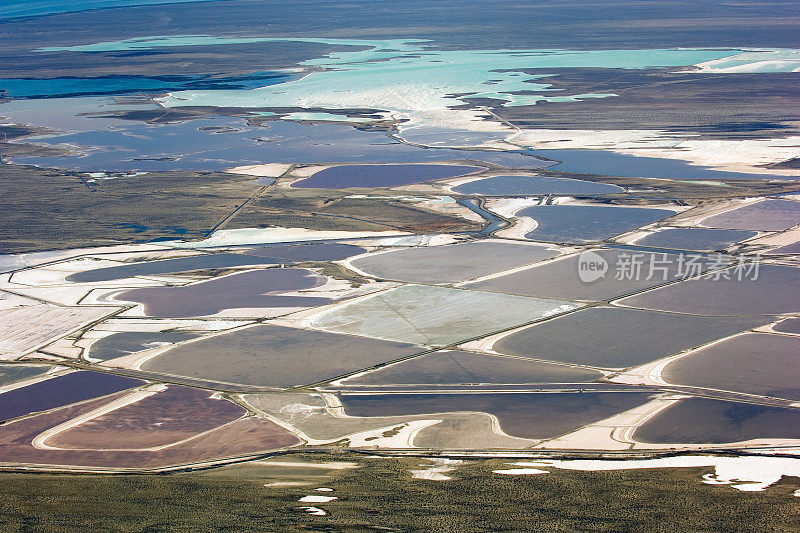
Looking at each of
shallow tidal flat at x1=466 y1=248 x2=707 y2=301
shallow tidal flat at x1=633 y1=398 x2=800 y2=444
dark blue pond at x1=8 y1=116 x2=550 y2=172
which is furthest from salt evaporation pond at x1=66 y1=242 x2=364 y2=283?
shallow tidal flat at x1=633 y1=398 x2=800 y2=444

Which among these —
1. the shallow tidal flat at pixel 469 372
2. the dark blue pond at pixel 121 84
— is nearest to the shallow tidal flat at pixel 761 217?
the shallow tidal flat at pixel 469 372

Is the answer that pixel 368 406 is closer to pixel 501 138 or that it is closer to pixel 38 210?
pixel 38 210

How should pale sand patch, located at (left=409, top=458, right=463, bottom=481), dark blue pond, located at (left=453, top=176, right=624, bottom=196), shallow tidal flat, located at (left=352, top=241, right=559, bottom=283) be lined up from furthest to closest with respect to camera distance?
dark blue pond, located at (left=453, top=176, right=624, bottom=196)
shallow tidal flat, located at (left=352, top=241, right=559, bottom=283)
pale sand patch, located at (left=409, top=458, right=463, bottom=481)

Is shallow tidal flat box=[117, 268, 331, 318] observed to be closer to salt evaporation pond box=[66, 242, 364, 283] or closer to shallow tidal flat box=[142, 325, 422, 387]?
salt evaporation pond box=[66, 242, 364, 283]

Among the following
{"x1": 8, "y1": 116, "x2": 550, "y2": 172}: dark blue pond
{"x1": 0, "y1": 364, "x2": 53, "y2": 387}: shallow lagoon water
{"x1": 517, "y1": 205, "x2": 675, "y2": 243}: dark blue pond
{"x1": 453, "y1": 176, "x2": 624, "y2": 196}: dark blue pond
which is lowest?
{"x1": 0, "y1": 364, "x2": 53, "y2": 387}: shallow lagoon water

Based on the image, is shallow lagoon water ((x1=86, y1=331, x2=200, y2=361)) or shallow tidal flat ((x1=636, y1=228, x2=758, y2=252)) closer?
shallow lagoon water ((x1=86, y1=331, x2=200, y2=361))

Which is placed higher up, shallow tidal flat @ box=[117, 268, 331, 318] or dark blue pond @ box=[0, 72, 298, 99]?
dark blue pond @ box=[0, 72, 298, 99]
